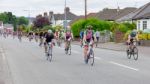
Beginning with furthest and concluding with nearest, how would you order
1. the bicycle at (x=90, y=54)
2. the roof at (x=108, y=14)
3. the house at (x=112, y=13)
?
the roof at (x=108, y=14), the house at (x=112, y=13), the bicycle at (x=90, y=54)

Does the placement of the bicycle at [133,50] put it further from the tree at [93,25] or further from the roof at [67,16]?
the roof at [67,16]

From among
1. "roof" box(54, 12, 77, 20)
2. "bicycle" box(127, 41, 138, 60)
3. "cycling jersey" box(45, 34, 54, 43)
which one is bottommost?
"bicycle" box(127, 41, 138, 60)

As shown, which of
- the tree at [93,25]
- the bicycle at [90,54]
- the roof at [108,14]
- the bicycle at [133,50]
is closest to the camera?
the bicycle at [90,54]

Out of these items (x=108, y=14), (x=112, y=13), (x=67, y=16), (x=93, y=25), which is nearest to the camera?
(x=93, y=25)

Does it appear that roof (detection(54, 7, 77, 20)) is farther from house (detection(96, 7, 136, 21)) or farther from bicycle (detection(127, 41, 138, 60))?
bicycle (detection(127, 41, 138, 60))

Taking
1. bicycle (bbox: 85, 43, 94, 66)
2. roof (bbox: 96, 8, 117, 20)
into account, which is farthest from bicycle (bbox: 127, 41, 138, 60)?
roof (bbox: 96, 8, 117, 20)

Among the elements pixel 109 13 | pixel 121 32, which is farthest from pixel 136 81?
pixel 109 13

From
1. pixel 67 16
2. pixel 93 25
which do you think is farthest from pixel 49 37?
pixel 67 16

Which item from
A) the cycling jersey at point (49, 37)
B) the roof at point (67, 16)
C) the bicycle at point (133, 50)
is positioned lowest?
the bicycle at point (133, 50)

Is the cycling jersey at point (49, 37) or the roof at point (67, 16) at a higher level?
the roof at point (67, 16)

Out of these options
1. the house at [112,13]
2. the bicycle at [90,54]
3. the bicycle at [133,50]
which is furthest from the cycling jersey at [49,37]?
the house at [112,13]

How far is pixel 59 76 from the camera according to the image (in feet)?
58.2

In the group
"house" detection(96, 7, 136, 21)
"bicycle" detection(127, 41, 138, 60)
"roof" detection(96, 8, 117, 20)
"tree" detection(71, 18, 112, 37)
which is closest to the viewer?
"bicycle" detection(127, 41, 138, 60)

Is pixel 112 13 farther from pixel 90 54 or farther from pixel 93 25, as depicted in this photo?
pixel 90 54
